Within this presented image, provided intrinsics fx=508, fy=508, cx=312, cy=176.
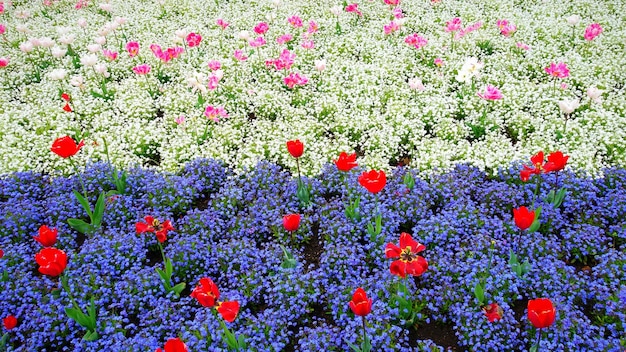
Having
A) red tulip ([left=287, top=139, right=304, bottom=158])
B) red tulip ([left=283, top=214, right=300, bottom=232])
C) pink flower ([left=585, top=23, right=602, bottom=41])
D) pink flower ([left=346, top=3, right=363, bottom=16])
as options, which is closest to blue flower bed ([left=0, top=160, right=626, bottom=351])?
red tulip ([left=283, top=214, right=300, bottom=232])

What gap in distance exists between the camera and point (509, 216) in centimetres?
496

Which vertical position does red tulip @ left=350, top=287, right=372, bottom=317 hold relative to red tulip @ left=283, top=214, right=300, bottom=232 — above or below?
above

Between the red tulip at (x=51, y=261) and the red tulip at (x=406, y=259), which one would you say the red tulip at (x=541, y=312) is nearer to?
the red tulip at (x=406, y=259)

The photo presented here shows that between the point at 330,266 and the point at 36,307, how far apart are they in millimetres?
2601

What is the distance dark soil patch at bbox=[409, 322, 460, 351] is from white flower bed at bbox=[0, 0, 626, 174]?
2121 millimetres

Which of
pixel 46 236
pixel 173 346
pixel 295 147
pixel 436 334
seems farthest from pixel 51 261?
pixel 436 334

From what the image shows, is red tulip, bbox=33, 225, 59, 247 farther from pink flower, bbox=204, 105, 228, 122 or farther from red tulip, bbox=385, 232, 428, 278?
red tulip, bbox=385, 232, 428, 278

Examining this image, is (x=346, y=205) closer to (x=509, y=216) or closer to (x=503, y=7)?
(x=509, y=216)

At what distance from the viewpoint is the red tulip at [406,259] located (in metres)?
3.68

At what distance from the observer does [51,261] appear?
3854mm

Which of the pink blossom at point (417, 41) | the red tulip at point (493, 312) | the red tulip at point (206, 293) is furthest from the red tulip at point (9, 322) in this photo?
the pink blossom at point (417, 41)

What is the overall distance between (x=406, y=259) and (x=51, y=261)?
8.82ft

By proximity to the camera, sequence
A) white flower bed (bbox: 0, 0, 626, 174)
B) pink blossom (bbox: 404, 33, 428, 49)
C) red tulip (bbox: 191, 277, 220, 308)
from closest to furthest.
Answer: red tulip (bbox: 191, 277, 220, 308), white flower bed (bbox: 0, 0, 626, 174), pink blossom (bbox: 404, 33, 428, 49)

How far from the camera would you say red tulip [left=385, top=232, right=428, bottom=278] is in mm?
3676
